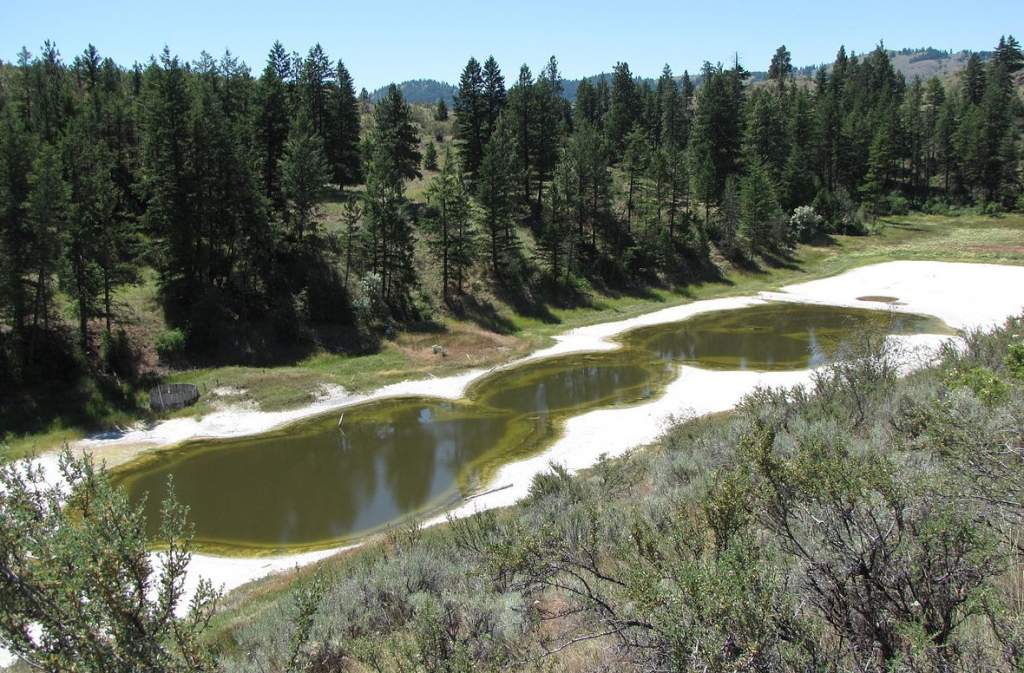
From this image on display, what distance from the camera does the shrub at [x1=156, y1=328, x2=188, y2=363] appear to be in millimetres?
34219

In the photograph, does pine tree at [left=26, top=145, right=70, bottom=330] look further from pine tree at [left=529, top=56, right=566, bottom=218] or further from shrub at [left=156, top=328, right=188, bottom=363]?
pine tree at [left=529, top=56, right=566, bottom=218]

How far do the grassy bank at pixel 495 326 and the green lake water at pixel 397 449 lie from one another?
10.4ft

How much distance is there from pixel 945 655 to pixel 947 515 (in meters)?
1.00

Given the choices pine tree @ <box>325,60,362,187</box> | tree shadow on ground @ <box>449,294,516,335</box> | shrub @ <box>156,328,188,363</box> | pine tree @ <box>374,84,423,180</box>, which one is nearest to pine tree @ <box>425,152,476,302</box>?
tree shadow on ground @ <box>449,294,516,335</box>

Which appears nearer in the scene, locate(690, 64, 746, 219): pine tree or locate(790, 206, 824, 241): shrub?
locate(790, 206, 824, 241): shrub

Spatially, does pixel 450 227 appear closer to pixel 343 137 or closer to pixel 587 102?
pixel 343 137

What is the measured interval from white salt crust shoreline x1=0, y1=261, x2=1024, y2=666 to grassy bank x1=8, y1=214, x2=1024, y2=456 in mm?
1227

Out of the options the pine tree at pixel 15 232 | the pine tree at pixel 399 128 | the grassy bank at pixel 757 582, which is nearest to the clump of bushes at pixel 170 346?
the pine tree at pixel 15 232

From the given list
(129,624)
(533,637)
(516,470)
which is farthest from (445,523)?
(129,624)

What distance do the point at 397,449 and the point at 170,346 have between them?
16387mm

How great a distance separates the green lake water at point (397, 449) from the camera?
68.0ft

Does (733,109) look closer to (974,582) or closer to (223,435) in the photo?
(223,435)

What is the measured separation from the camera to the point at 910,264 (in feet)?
202

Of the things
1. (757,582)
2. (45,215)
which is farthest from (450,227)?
(757,582)
